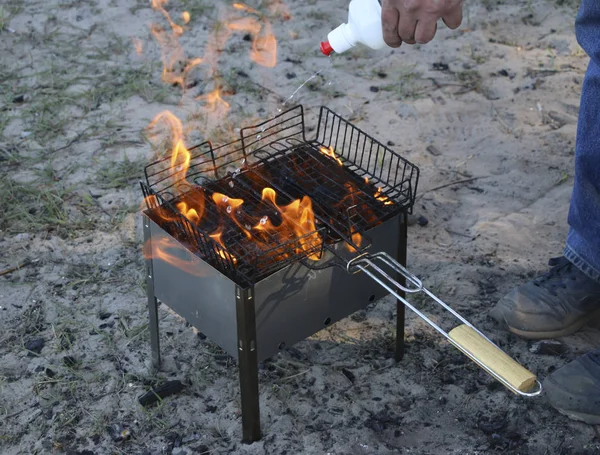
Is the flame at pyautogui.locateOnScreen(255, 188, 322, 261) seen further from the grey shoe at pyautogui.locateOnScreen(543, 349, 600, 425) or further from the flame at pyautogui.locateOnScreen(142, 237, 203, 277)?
the grey shoe at pyautogui.locateOnScreen(543, 349, 600, 425)

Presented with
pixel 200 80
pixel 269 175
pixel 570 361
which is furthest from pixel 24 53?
pixel 570 361

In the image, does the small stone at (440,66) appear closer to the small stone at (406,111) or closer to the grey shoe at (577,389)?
the small stone at (406,111)

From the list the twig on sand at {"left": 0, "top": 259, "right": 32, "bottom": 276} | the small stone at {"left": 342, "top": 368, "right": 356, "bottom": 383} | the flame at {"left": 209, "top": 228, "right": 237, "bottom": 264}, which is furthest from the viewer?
the twig on sand at {"left": 0, "top": 259, "right": 32, "bottom": 276}

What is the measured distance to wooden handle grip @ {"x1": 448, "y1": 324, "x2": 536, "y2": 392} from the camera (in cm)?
221

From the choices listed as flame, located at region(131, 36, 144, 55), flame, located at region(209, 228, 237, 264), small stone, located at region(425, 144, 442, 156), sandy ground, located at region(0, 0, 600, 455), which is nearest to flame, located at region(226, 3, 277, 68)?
sandy ground, located at region(0, 0, 600, 455)

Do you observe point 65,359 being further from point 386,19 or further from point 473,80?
point 473,80

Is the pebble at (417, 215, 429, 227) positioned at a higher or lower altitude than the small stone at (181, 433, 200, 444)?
higher

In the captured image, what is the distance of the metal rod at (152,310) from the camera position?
9.32 feet

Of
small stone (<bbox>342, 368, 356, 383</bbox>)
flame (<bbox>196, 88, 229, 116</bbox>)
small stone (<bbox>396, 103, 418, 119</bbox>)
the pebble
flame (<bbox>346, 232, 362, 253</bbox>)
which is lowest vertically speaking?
small stone (<bbox>342, 368, 356, 383</bbox>)

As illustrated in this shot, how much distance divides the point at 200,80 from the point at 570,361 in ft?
9.35

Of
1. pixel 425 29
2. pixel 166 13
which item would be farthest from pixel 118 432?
pixel 166 13

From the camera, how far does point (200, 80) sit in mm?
5113

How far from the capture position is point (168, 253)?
277cm

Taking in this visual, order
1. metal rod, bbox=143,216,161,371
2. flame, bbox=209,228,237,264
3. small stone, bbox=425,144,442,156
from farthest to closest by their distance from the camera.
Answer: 1. small stone, bbox=425,144,442,156
2. metal rod, bbox=143,216,161,371
3. flame, bbox=209,228,237,264
